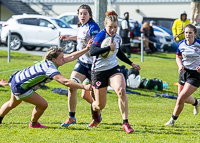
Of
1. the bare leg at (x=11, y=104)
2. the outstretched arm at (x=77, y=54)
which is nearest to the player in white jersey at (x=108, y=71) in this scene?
the outstretched arm at (x=77, y=54)

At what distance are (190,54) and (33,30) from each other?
55.3 ft

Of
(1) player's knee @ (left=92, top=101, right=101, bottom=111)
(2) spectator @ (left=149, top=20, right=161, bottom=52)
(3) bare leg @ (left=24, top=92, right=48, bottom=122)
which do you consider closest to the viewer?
(3) bare leg @ (left=24, top=92, right=48, bottom=122)

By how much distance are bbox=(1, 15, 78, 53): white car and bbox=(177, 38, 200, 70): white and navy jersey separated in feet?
51.4

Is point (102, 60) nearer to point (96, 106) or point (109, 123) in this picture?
point (96, 106)

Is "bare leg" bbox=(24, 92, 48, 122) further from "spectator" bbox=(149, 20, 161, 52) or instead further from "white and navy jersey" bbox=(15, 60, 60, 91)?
"spectator" bbox=(149, 20, 161, 52)

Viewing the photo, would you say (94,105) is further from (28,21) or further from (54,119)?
(28,21)

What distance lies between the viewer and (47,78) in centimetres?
766

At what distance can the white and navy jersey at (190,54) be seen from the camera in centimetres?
872

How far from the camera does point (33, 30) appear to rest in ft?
81.0

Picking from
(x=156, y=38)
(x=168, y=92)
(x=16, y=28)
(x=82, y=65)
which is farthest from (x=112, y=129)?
(x=156, y=38)

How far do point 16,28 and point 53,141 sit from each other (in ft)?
60.1

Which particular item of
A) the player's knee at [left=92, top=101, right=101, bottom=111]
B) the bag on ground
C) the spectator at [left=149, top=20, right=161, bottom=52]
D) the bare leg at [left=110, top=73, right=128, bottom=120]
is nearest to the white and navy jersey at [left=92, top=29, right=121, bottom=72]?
the bare leg at [left=110, top=73, right=128, bottom=120]

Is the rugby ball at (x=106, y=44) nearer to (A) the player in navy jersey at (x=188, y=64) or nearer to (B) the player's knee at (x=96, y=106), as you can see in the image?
(B) the player's knee at (x=96, y=106)

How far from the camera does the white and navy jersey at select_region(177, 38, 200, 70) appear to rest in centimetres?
872
